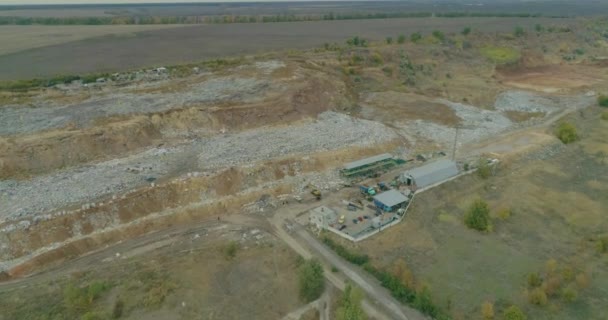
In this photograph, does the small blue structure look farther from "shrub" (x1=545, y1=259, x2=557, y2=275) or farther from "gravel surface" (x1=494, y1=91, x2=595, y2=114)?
"gravel surface" (x1=494, y1=91, x2=595, y2=114)


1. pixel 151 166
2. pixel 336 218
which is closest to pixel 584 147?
pixel 336 218

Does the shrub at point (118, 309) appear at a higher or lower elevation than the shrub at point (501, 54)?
lower

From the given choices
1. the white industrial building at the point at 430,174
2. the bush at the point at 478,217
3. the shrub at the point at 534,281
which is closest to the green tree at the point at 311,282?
the shrub at the point at 534,281

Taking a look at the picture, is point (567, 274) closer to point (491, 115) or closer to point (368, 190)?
point (368, 190)

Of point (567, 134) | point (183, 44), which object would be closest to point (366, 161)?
point (567, 134)

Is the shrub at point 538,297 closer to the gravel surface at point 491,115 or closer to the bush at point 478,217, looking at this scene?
the bush at point 478,217

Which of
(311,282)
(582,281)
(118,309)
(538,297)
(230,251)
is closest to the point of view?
(118,309)
